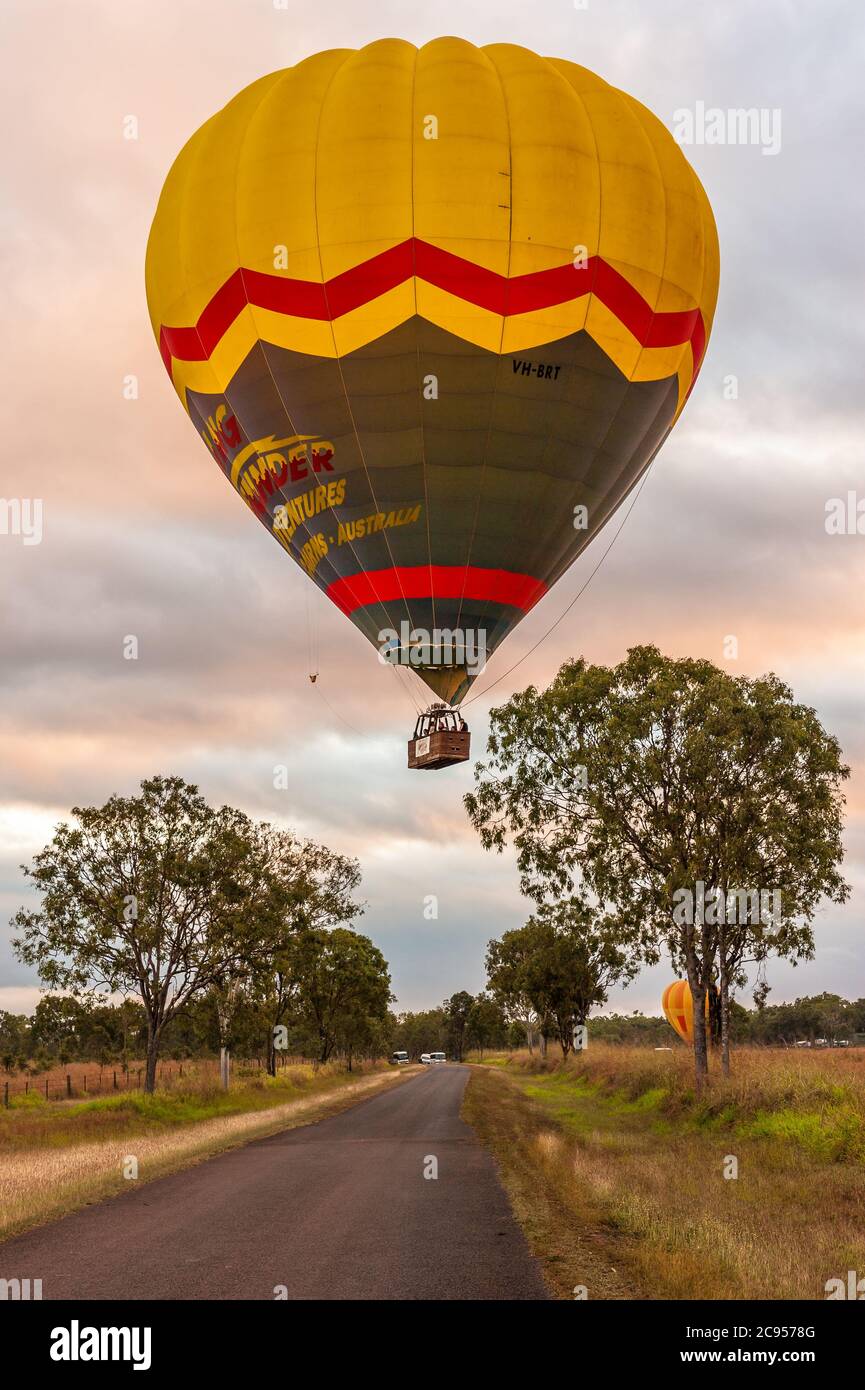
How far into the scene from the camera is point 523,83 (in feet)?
65.2

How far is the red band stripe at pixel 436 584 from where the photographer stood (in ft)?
69.8

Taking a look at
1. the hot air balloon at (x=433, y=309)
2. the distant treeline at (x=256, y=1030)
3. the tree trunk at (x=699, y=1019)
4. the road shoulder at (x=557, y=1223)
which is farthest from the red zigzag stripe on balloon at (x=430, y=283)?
the distant treeline at (x=256, y=1030)

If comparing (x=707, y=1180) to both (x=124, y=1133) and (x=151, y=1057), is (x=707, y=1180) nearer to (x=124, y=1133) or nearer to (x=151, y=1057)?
(x=124, y=1133)

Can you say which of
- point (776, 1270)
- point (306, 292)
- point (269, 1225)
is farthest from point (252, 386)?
point (776, 1270)

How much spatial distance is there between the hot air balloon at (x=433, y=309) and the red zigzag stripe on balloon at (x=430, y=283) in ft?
0.12

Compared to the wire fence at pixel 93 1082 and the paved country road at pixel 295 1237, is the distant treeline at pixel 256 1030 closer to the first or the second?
the wire fence at pixel 93 1082

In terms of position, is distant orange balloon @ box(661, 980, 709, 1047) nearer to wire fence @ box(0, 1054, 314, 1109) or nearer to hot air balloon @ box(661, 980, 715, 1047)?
hot air balloon @ box(661, 980, 715, 1047)

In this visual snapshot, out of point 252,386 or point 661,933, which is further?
point 661,933

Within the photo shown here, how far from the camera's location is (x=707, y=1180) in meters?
18.5

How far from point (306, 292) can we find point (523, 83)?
215 inches

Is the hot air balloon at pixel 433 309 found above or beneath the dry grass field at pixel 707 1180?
above

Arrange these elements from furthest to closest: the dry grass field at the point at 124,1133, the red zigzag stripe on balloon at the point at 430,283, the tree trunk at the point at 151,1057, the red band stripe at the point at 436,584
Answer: the tree trunk at the point at 151,1057 → the red band stripe at the point at 436,584 → the red zigzag stripe on balloon at the point at 430,283 → the dry grass field at the point at 124,1133

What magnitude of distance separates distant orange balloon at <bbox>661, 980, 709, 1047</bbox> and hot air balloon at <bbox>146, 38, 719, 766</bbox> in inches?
1112
